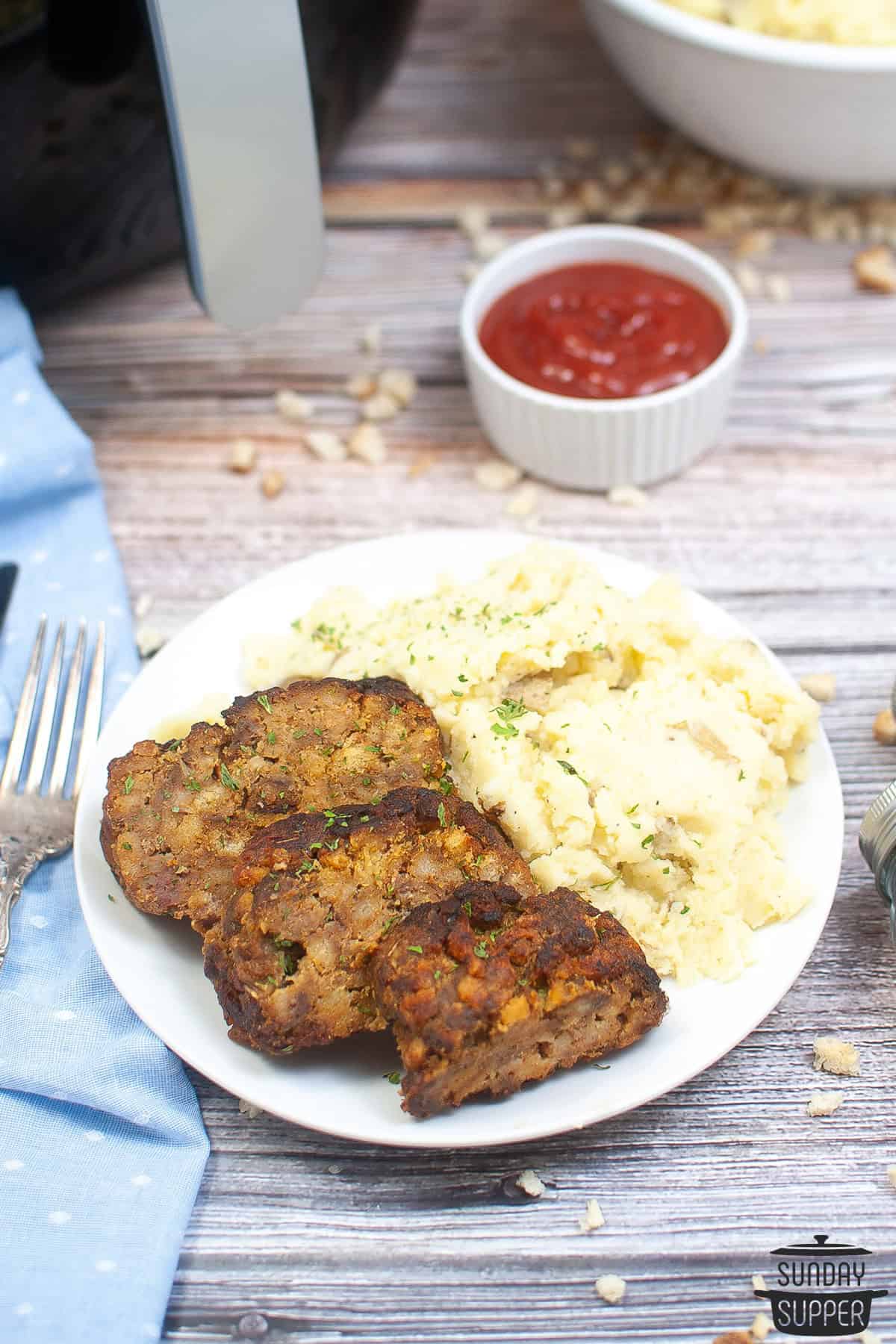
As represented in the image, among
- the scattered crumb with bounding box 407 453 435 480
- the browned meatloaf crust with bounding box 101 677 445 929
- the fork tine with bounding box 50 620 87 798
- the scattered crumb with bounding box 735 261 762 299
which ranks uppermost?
the browned meatloaf crust with bounding box 101 677 445 929

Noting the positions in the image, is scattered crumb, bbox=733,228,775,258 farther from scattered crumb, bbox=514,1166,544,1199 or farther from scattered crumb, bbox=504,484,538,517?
scattered crumb, bbox=514,1166,544,1199

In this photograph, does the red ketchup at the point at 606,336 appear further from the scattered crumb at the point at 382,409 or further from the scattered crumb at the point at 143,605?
the scattered crumb at the point at 143,605

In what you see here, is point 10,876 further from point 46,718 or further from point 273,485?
point 273,485

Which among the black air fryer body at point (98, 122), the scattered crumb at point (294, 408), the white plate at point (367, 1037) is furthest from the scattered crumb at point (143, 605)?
the black air fryer body at point (98, 122)

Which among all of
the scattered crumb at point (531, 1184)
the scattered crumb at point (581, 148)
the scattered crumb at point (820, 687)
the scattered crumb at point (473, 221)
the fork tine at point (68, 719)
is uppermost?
the scattered crumb at point (581, 148)

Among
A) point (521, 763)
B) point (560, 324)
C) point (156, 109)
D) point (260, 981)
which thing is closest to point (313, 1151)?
point (260, 981)

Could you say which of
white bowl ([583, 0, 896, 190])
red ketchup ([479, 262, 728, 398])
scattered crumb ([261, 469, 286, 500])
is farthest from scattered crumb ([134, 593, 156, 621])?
white bowl ([583, 0, 896, 190])

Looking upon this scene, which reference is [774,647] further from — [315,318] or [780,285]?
[315,318]
